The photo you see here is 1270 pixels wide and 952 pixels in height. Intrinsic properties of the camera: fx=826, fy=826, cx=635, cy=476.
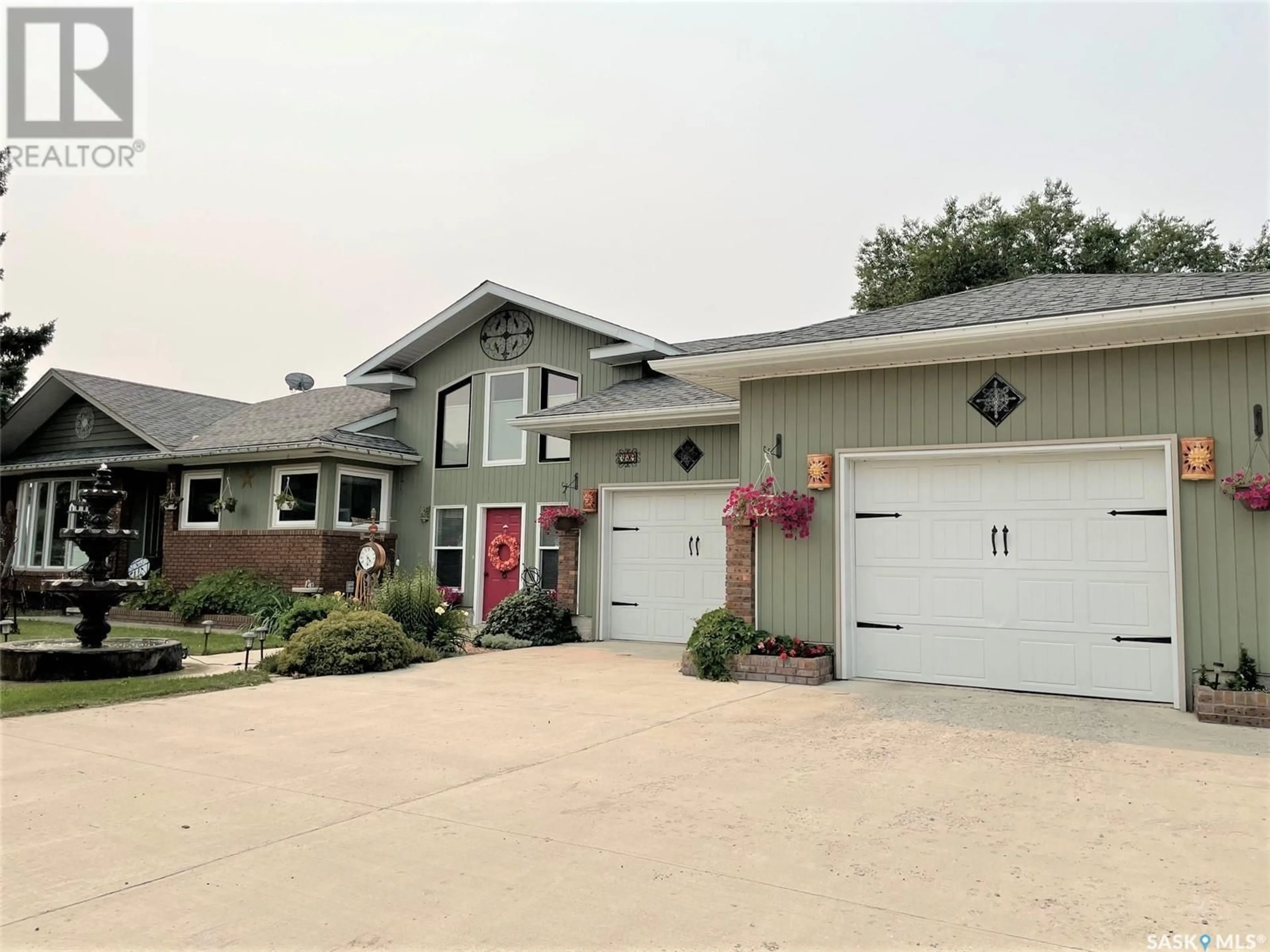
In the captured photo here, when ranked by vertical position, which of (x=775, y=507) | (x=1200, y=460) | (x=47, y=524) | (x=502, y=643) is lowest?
(x=502, y=643)

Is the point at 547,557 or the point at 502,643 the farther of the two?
the point at 547,557

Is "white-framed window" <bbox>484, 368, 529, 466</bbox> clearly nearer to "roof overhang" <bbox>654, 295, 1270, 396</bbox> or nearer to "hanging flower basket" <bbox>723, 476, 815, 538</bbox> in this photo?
"roof overhang" <bbox>654, 295, 1270, 396</bbox>

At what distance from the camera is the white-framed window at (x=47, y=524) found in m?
17.8

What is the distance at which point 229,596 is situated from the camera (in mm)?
14055

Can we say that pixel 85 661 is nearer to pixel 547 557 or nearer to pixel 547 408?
pixel 547 557

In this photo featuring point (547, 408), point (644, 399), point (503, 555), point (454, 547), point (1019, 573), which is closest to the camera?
point (1019, 573)

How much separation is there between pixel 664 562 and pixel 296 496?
23.3 ft

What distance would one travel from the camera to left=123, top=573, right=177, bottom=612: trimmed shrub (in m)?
14.9

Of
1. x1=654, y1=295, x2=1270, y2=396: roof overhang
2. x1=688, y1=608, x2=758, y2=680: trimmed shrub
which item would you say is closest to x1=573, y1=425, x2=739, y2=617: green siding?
x1=654, y1=295, x2=1270, y2=396: roof overhang

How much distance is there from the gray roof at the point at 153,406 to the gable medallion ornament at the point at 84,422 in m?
0.64

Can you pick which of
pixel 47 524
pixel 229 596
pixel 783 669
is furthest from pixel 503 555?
pixel 47 524

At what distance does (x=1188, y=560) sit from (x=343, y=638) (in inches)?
311

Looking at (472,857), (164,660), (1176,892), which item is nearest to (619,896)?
(472,857)

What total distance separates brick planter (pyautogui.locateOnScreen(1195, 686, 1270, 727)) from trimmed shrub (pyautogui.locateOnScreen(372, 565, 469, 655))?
24.9ft
